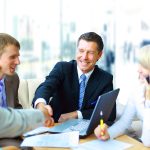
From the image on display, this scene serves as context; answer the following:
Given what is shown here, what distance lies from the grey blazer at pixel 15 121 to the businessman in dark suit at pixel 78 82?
0.96 meters

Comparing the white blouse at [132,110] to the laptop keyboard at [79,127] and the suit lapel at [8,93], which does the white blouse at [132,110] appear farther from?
the suit lapel at [8,93]

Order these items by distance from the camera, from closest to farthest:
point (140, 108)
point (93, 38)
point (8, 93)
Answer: point (140, 108), point (8, 93), point (93, 38)

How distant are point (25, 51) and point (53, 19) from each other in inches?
28.7

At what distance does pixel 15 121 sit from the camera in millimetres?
1188

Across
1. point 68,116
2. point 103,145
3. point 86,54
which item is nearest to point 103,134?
point 103,145

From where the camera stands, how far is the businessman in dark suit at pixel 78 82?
7.57 feet

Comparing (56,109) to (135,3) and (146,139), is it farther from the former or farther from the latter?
(135,3)

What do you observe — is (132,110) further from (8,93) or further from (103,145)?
(8,93)

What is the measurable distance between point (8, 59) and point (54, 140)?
598 mm

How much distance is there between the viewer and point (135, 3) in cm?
514

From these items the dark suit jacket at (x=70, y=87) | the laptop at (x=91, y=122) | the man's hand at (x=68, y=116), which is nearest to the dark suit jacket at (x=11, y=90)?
the dark suit jacket at (x=70, y=87)

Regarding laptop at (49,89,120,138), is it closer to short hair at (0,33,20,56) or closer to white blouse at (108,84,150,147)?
white blouse at (108,84,150,147)

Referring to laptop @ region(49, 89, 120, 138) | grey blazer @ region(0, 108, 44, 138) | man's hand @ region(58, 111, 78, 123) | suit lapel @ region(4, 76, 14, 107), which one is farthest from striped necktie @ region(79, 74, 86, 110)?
grey blazer @ region(0, 108, 44, 138)

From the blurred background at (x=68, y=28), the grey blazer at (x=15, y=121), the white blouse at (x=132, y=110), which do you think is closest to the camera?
the grey blazer at (x=15, y=121)
